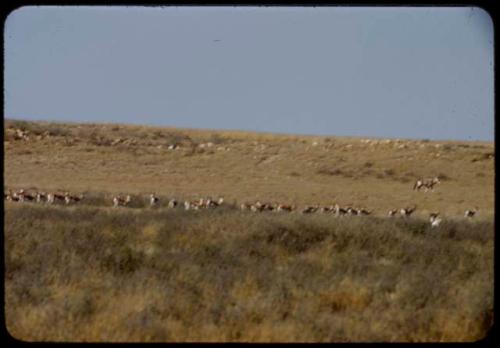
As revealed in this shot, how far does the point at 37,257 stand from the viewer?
31.5ft

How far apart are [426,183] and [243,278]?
80.6 feet

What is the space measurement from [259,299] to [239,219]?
4.43 m

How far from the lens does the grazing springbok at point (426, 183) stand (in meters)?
31.2

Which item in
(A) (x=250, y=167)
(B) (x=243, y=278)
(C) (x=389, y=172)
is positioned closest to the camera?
(B) (x=243, y=278)

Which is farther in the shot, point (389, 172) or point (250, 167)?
point (250, 167)

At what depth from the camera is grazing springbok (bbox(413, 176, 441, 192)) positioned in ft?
103

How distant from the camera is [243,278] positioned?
345 inches

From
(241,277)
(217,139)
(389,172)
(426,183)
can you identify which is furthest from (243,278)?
(217,139)

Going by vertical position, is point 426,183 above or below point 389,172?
above

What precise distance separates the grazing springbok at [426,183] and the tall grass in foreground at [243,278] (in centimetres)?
1827

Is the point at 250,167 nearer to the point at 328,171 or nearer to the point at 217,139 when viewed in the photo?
the point at 328,171

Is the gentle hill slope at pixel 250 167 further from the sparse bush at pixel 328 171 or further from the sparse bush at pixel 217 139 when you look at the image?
the sparse bush at pixel 217 139

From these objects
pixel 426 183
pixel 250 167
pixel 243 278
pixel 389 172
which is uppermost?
pixel 243 278

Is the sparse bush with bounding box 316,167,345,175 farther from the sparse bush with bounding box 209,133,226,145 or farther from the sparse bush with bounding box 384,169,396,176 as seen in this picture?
the sparse bush with bounding box 209,133,226,145
